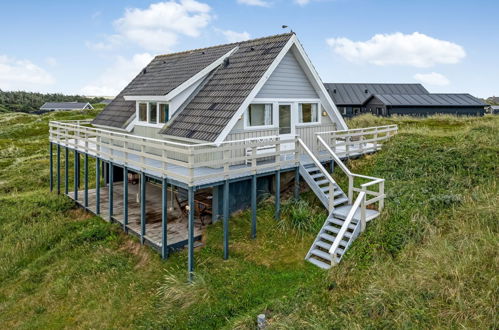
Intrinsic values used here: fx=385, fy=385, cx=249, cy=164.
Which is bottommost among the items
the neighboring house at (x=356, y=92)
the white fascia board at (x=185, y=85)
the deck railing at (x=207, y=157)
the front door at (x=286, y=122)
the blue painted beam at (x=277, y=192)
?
the blue painted beam at (x=277, y=192)

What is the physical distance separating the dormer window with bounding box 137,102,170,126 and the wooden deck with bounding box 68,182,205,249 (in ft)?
10.1

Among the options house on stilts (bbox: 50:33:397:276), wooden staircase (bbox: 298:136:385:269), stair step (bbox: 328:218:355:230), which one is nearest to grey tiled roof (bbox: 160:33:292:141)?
house on stilts (bbox: 50:33:397:276)

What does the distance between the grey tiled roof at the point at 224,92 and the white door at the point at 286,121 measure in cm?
189

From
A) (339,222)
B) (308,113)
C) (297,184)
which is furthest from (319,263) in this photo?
(308,113)

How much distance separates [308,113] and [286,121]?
1.41 meters

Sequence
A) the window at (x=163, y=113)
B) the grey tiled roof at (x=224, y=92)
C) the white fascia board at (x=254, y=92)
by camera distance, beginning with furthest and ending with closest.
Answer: the window at (x=163, y=113) → the grey tiled roof at (x=224, y=92) → the white fascia board at (x=254, y=92)

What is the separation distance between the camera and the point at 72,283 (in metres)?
11.2

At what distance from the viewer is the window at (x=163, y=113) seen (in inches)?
584

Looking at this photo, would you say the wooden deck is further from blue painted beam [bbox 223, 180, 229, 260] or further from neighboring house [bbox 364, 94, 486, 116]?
neighboring house [bbox 364, 94, 486, 116]

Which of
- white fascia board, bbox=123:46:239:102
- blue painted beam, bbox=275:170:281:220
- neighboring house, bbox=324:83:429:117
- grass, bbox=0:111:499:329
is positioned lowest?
grass, bbox=0:111:499:329

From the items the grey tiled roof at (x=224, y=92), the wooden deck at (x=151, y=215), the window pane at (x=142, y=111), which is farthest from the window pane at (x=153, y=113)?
the wooden deck at (x=151, y=215)

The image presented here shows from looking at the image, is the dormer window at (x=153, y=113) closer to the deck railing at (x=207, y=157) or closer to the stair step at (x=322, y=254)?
the deck railing at (x=207, y=157)

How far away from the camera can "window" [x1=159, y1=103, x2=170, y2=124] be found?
14.8 meters

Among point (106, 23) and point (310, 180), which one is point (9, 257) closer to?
point (310, 180)
